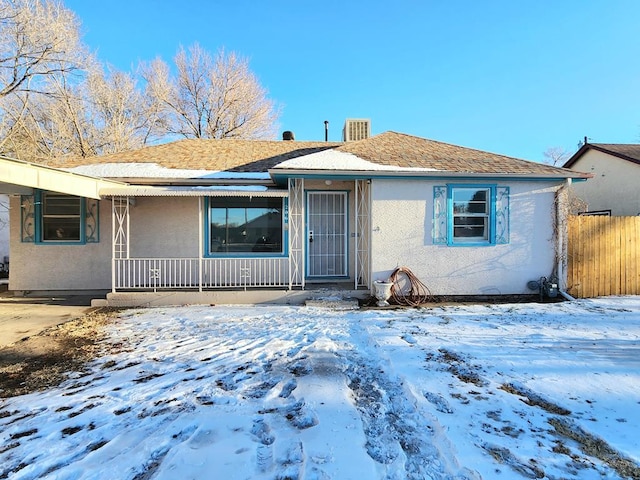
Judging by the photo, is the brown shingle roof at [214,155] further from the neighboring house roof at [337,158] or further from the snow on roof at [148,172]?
the snow on roof at [148,172]

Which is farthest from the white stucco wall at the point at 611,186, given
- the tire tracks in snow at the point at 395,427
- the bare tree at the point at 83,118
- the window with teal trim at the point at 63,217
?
the bare tree at the point at 83,118

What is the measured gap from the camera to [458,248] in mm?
7738

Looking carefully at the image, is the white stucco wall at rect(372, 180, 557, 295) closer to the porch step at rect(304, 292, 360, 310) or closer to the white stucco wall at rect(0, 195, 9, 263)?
the porch step at rect(304, 292, 360, 310)

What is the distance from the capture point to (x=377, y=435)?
104 inches

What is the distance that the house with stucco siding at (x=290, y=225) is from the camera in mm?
7562

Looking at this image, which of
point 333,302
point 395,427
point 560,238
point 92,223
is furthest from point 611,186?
point 92,223

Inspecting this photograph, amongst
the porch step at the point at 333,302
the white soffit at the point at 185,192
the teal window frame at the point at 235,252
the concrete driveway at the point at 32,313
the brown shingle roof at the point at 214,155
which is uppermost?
the brown shingle roof at the point at 214,155

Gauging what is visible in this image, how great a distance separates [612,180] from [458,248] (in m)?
11.3

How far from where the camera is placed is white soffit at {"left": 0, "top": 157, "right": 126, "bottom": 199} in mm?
5172

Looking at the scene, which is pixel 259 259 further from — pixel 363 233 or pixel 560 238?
pixel 560 238

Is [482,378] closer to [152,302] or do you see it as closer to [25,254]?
[152,302]

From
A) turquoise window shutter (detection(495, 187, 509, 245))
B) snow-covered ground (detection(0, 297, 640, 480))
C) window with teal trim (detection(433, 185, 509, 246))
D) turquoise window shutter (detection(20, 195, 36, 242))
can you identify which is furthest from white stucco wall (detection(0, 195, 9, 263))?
turquoise window shutter (detection(495, 187, 509, 245))

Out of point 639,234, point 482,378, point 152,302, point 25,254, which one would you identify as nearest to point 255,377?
point 482,378

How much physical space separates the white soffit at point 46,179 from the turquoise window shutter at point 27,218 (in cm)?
280
